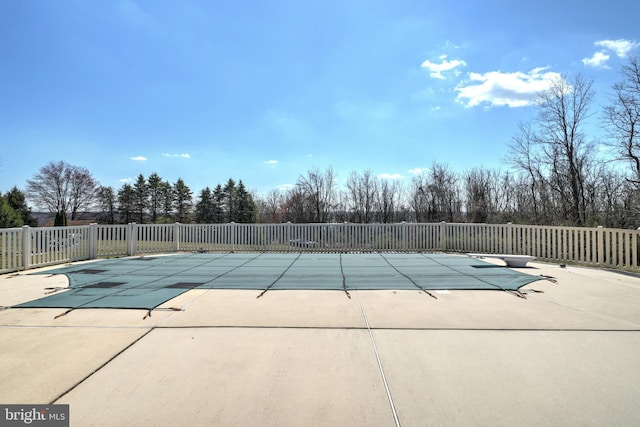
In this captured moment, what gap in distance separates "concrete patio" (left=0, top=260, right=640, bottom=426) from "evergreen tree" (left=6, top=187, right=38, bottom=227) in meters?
31.4

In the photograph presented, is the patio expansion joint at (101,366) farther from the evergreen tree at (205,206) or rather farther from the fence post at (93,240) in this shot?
the evergreen tree at (205,206)

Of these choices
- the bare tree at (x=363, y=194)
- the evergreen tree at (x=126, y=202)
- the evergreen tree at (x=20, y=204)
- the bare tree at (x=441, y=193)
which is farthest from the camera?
the evergreen tree at (x=126, y=202)

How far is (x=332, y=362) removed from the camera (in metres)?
2.29

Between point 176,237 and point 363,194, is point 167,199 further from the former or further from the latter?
point 176,237

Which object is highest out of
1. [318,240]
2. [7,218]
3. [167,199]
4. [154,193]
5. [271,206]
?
[154,193]

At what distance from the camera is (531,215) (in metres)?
15.1

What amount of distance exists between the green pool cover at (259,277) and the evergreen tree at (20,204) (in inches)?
1113

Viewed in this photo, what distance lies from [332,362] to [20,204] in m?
36.3

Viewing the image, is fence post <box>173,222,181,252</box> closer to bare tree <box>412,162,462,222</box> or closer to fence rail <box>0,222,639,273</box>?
fence rail <box>0,222,639,273</box>

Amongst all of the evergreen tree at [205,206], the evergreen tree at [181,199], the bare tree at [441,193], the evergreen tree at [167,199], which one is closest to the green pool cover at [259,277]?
the bare tree at [441,193]

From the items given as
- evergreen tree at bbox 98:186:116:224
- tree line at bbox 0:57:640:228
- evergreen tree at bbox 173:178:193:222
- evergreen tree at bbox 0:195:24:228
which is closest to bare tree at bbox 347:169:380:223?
tree line at bbox 0:57:640:228

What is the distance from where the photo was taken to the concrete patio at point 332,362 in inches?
66.9

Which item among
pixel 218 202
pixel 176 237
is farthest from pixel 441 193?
pixel 218 202

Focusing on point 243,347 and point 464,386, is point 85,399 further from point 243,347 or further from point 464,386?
point 464,386
